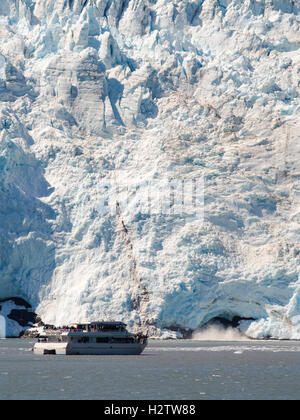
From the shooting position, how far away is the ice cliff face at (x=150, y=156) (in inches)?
3182

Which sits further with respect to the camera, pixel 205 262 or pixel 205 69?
pixel 205 69

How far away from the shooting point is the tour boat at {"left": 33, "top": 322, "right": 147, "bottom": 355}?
210ft

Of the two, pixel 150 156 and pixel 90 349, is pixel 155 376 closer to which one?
pixel 90 349

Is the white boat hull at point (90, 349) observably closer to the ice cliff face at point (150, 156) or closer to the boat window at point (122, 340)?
the boat window at point (122, 340)

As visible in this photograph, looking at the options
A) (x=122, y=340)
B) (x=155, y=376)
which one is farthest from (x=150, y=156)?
(x=155, y=376)

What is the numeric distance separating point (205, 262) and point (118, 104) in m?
23.5

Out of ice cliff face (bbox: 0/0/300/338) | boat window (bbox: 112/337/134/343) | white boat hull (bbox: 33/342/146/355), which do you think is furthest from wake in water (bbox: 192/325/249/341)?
white boat hull (bbox: 33/342/146/355)

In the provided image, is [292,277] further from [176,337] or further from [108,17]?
[108,17]

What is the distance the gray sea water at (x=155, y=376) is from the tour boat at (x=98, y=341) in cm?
181

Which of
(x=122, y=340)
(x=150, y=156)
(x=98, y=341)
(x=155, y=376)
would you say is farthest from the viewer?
(x=150, y=156)

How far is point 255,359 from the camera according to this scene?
5572cm

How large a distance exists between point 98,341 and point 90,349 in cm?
98

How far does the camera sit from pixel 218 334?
83000 millimetres
